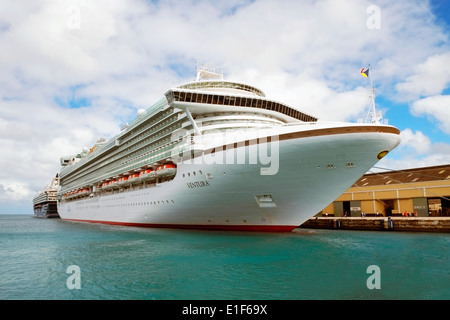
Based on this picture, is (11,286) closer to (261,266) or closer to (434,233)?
(261,266)

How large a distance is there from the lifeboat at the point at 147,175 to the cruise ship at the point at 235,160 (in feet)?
0.31

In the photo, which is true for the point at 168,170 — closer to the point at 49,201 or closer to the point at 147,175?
the point at 147,175

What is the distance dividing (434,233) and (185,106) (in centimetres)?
2153

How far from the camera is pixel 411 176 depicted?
3512 centimetres

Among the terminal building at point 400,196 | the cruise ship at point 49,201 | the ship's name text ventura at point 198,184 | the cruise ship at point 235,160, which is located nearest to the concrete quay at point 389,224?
the terminal building at point 400,196

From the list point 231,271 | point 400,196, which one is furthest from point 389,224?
point 231,271

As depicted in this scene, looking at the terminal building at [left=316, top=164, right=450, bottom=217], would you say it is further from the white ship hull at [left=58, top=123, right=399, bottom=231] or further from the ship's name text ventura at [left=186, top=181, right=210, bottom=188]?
the ship's name text ventura at [left=186, top=181, right=210, bottom=188]

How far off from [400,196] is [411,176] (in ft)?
16.0

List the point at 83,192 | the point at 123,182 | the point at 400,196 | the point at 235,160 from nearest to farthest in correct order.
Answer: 1. the point at 235,160
2. the point at 123,182
3. the point at 400,196
4. the point at 83,192

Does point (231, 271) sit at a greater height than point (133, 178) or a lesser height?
lesser

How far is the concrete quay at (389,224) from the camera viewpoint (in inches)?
941

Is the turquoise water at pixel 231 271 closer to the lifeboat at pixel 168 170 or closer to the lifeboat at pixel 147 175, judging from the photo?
the lifeboat at pixel 168 170

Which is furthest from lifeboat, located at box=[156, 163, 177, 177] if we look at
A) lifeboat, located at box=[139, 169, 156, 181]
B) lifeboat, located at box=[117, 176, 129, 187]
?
lifeboat, located at box=[117, 176, 129, 187]
